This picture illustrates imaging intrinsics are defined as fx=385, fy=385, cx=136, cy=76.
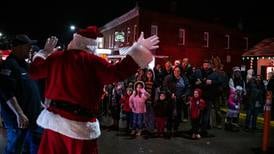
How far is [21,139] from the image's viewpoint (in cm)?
526

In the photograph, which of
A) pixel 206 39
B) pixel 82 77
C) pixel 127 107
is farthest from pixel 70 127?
pixel 206 39

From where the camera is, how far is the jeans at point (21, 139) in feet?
17.0

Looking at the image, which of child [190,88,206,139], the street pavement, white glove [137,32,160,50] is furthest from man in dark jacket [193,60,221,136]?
white glove [137,32,160,50]

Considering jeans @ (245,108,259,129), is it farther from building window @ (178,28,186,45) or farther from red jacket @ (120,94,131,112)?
building window @ (178,28,186,45)

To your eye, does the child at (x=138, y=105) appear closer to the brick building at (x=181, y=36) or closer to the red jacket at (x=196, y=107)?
the red jacket at (x=196, y=107)

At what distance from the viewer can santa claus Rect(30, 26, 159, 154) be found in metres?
3.68

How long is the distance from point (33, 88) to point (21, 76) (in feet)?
0.89

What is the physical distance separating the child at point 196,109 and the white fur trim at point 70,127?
21.7 feet

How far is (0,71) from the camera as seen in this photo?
511 cm

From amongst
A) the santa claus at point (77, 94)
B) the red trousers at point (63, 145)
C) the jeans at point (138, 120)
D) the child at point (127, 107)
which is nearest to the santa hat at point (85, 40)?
the santa claus at point (77, 94)

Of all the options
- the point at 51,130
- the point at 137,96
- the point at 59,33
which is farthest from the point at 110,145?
the point at 59,33

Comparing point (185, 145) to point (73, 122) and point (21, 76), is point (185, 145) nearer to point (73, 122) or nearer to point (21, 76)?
point (21, 76)

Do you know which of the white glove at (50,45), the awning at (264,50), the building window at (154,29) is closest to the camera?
the white glove at (50,45)

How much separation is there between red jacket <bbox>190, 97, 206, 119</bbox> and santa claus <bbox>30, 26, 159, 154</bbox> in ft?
21.5
